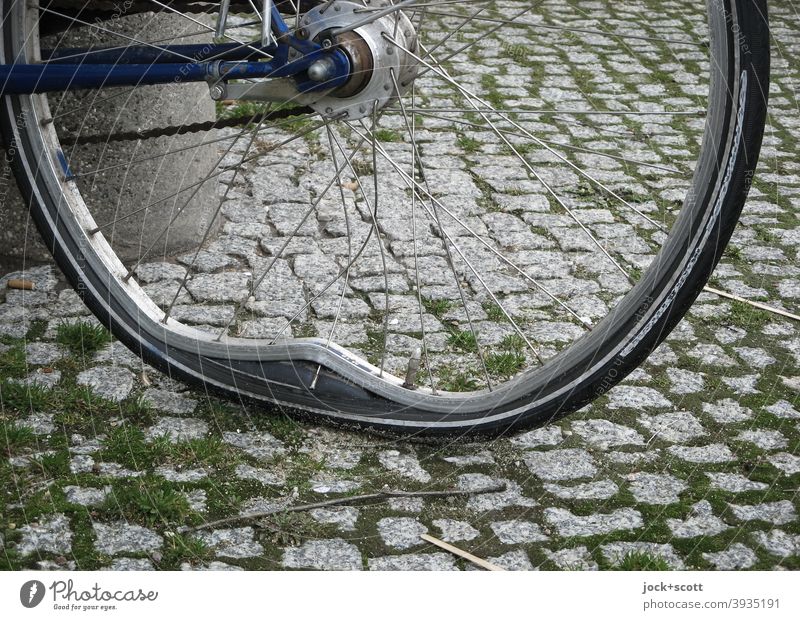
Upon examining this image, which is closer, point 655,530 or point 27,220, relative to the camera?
point 655,530

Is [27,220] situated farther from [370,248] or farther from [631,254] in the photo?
[631,254]

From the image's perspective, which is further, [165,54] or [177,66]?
[165,54]

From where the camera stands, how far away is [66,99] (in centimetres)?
370

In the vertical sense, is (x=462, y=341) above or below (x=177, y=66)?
below

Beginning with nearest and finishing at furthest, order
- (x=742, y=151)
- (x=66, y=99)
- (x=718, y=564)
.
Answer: (x=742, y=151) → (x=718, y=564) → (x=66, y=99)

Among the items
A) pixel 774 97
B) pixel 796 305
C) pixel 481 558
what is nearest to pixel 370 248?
pixel 796 305

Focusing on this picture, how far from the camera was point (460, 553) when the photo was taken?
2.64m

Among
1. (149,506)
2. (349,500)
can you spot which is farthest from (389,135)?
(149,506)

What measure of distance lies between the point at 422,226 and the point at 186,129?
1.21 meters

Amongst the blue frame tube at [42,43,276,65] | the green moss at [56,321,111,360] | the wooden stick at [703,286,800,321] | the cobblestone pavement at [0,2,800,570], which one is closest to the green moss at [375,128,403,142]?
the cobblestone pavement at [0,2,800,570]

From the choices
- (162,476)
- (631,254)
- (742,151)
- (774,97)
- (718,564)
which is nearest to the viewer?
(742,151)

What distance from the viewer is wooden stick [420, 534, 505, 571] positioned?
2.60m

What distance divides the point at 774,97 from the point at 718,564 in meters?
3.56

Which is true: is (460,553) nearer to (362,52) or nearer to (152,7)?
(362,52)
